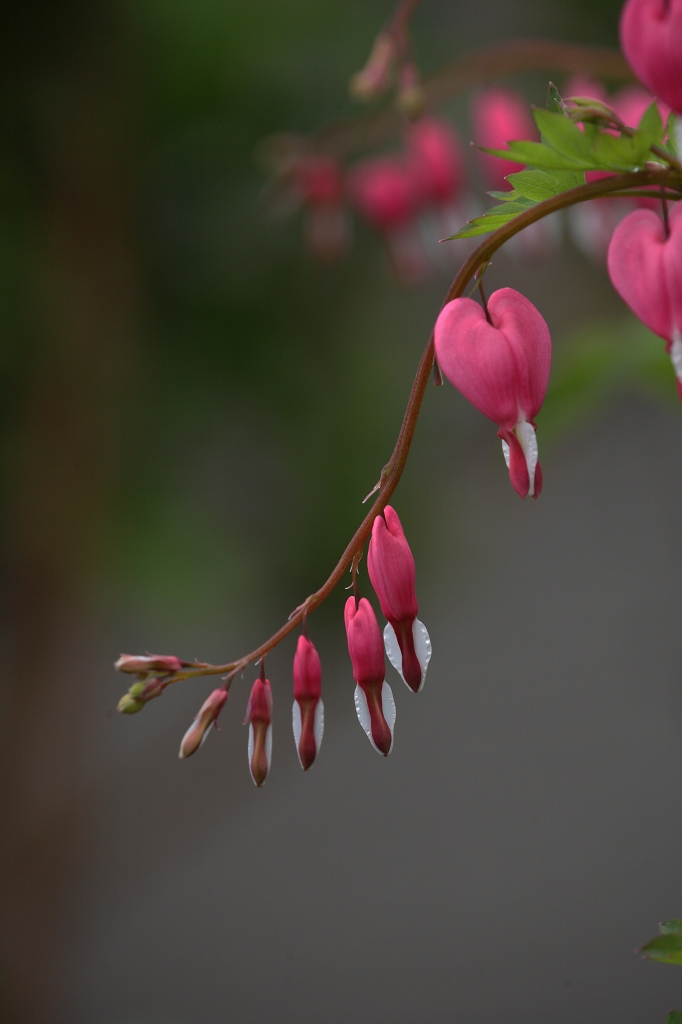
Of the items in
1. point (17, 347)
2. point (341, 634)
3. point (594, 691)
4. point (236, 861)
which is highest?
point (17, 347)

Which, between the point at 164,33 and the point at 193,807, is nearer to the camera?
the point at 164,33

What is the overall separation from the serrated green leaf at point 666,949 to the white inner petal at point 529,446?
194 millimetres

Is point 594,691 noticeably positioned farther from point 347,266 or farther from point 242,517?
point 347,266

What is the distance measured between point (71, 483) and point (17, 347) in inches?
13.3

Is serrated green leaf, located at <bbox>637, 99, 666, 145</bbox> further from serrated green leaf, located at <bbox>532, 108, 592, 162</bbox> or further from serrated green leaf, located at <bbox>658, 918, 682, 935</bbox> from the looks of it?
serrated green leaf, located at <bbox>658, 918, 682, 935</bbox>

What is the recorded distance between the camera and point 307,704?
0.41 meters

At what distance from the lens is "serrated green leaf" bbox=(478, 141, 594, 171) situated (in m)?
0.35

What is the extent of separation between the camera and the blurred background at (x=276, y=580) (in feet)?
6.84

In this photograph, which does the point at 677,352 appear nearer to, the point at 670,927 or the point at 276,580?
the point at 670,927

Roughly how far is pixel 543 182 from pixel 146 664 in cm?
28

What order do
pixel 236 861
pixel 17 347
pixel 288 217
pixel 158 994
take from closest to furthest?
1. pixel 17 347
2. pixel 288 217
3. pixel 158 994
4. pixel 236 861

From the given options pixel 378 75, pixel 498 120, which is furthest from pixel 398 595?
pixel 498 120

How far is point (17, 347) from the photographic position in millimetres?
2033

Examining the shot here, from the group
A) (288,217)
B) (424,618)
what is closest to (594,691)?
(424,618)
